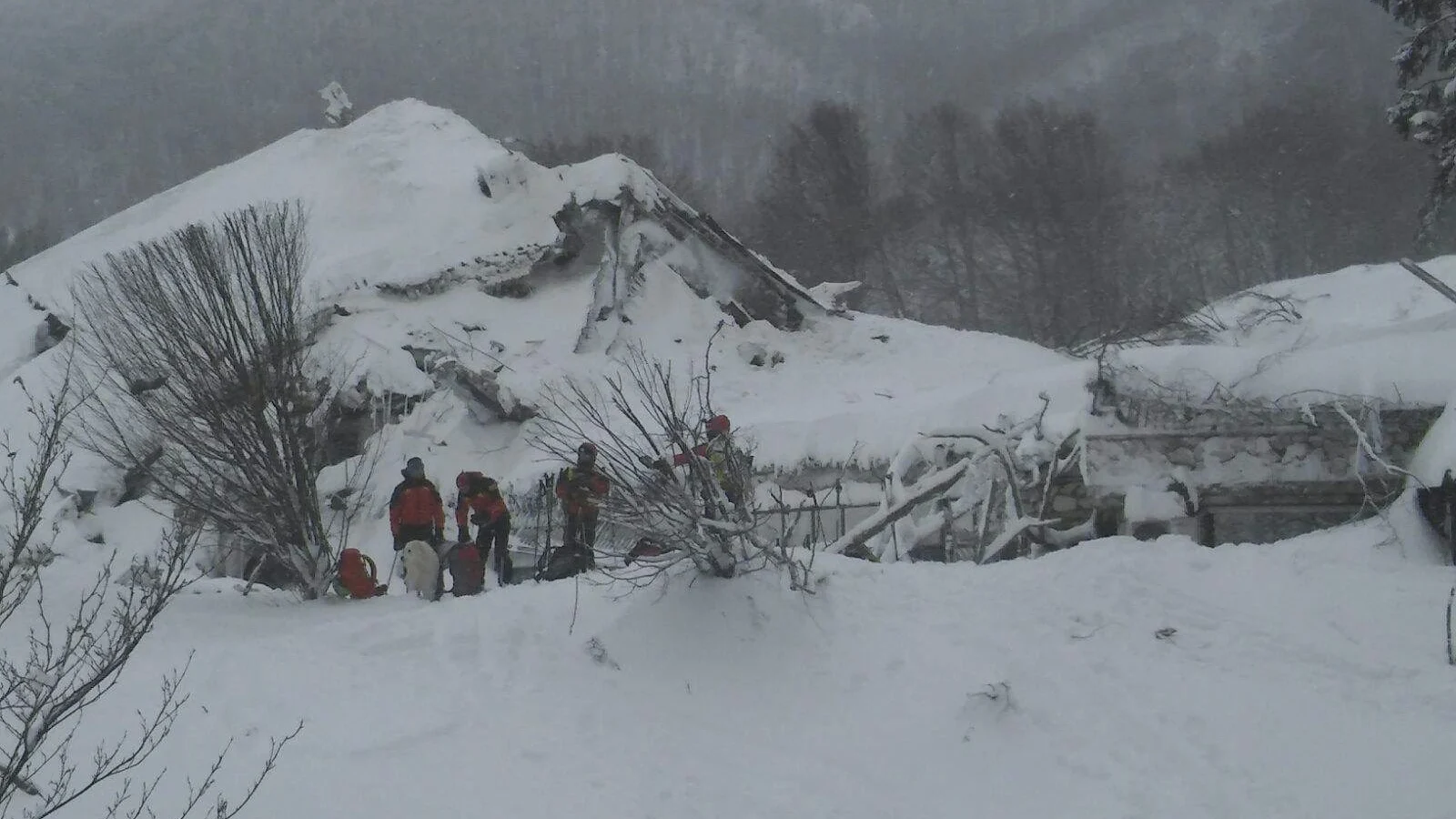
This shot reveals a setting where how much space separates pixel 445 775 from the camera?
5.66 m

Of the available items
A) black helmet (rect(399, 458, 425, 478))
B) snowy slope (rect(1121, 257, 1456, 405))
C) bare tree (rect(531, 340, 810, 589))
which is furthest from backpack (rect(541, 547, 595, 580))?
snowy slope (rect(1121, 257, 1456, 405))

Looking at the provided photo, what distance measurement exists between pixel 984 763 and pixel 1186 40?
50.9m

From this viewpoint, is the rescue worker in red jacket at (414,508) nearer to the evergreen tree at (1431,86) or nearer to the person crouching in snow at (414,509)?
the person crouching in snow at (414,509)

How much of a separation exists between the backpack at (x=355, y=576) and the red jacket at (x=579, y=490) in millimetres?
1959

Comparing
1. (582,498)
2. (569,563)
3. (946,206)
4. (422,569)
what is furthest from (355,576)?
(946,206)

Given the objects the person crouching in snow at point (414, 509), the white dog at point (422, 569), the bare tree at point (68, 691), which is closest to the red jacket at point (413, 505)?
the person crouching in snow at point (414, 509)

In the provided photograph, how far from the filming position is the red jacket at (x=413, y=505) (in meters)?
9.48

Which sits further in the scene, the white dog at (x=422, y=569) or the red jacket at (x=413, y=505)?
the red jacket at (x=413, y=505)

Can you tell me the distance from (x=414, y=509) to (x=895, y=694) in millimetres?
5125

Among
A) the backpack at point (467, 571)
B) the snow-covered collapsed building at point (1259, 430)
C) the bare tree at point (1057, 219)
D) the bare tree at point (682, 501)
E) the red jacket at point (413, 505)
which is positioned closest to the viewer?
the bare tree at point (682, 501)

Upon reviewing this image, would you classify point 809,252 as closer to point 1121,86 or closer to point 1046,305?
point 1046,305

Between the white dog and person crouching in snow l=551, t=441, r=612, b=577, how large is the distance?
3.46ft

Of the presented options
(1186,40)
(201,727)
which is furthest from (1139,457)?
(1186,40)

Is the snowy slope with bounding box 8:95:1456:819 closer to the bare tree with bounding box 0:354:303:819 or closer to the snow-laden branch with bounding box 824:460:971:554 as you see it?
the bare tree with bounding box 0:354:303:819
